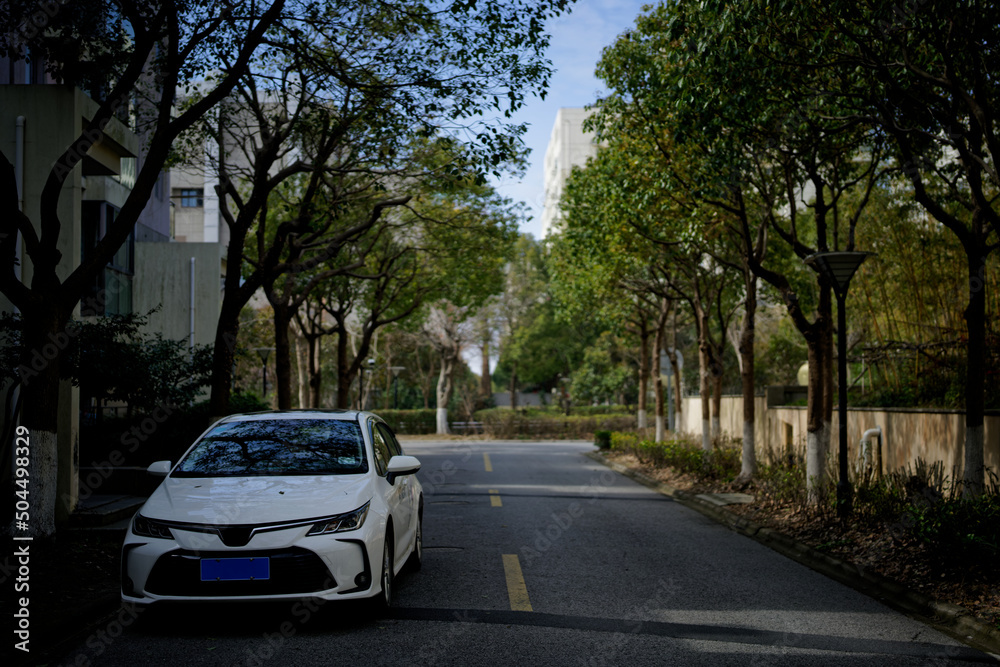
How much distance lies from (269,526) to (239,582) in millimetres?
390

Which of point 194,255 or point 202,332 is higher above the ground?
point 194,255

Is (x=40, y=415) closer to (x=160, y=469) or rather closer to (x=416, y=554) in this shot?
(x=160, y=469)

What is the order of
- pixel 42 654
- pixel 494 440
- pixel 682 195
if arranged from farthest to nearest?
pixel 494 440 → pixel 682 195 → pixel 42 654

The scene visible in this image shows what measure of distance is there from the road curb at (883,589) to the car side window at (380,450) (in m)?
4.38

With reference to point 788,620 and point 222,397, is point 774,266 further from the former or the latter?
point 788,620

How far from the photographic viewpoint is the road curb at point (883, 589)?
6262 millimetres

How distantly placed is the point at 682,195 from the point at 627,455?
1208cm

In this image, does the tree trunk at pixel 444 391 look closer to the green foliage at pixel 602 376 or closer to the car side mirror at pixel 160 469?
the green foliage at pixel 602 376

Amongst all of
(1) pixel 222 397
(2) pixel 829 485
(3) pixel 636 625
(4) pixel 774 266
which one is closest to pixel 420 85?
(1) pixel 222 397

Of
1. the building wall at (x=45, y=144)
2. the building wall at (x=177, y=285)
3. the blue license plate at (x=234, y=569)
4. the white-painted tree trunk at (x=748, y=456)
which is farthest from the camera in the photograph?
the building wall at (x=177, y=285)

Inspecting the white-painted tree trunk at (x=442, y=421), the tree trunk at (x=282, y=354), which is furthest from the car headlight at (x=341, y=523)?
the white-painted tree trunk at (x=442, y=421)

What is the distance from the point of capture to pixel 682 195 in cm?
1520

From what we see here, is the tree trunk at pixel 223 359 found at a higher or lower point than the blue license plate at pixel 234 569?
higher

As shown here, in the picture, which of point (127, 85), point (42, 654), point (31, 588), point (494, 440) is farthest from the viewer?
point (494, 440)
